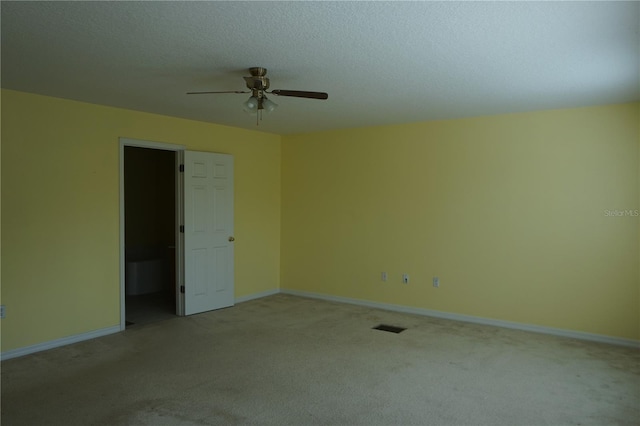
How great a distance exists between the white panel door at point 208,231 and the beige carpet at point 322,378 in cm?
67

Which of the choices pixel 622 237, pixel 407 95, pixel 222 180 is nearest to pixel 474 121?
pixel 407 95

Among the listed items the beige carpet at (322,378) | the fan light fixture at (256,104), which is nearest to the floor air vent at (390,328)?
the beige carpet at (322,378)

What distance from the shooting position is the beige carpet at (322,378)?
3055 millimetres

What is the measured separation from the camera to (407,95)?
4277 mm

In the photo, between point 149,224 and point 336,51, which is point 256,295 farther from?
point 336,51

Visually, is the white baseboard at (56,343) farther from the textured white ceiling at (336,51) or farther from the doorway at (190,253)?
the textured white ceiling at (336,51)

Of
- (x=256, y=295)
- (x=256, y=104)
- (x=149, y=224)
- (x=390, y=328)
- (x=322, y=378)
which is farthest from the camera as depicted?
(x=149, y=224)

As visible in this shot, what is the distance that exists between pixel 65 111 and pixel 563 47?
432 centimetres

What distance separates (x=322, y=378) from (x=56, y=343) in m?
2.67

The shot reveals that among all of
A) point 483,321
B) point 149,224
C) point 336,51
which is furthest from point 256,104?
point 149,224

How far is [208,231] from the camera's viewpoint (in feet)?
19.3

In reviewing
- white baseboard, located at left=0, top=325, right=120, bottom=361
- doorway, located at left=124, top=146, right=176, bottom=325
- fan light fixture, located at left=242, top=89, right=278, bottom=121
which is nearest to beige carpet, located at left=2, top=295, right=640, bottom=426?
white baseboard, located at left=0, top=325, right=120, bottom=361

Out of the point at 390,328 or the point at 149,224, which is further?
the point at 149,224

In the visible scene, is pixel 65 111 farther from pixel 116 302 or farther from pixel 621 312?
pixel 621 312
